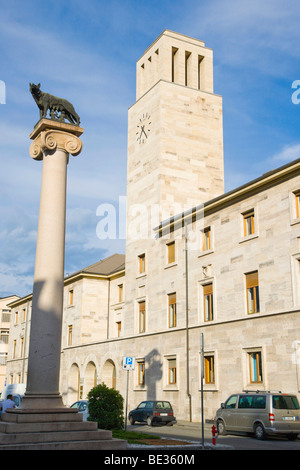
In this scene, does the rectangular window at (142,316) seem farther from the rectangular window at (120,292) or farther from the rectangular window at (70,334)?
the rectangular window at (70,334)

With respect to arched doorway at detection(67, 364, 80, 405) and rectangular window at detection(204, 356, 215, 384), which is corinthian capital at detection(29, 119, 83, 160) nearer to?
rectangular window at detection(204, 356, 215, 384)

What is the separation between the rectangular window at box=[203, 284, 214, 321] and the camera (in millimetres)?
32438

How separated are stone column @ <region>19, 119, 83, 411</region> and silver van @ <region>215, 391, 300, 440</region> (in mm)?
10041

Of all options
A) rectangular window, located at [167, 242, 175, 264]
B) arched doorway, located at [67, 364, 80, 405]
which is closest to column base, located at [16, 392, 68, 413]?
rectangular window, located at [167, 242, 175, 264]

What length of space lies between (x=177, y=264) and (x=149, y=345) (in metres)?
6.24

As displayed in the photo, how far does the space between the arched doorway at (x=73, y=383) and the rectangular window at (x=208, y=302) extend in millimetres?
21702

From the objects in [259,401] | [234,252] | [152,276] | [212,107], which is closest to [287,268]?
[234,252]

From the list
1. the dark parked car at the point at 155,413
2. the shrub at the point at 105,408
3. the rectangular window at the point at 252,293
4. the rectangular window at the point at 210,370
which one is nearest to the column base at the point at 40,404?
the shrub at the point at 105,408

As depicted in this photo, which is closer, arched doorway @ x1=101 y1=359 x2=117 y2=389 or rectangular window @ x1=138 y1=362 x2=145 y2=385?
rectangular window @ x1=138 y1=362 x2=145 y2=385

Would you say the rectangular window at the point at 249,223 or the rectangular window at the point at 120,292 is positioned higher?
the rectangular window at the point at 249,223

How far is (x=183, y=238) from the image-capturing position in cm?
3569

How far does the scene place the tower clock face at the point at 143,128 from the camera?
140 feet

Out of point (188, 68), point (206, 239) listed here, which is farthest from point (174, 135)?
point (206, 239)

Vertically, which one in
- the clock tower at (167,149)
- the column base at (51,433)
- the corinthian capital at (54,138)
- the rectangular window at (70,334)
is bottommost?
the column base at (51,433)
